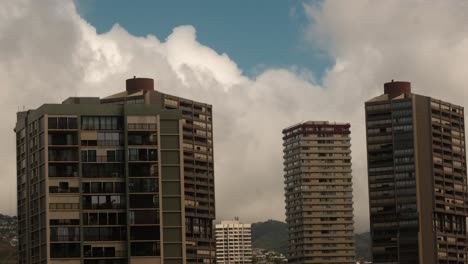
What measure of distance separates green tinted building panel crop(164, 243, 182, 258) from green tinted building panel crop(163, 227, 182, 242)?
0.72m

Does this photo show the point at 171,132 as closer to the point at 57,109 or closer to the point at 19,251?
the point at 57,109

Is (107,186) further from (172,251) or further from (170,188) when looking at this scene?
(172,251)

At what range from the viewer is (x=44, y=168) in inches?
6339

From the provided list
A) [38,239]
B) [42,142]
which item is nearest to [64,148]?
[42,142]

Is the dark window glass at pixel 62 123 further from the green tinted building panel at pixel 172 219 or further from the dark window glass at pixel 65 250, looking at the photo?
the green tinted building panel at pixel 172 219

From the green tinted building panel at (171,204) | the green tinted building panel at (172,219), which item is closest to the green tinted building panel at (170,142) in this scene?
the green tinted building panel at (171,204)

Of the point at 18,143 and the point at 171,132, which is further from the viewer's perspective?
the point at 18,143

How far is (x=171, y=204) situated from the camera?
16175 cm

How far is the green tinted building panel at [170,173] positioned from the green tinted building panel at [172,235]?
7.43 m

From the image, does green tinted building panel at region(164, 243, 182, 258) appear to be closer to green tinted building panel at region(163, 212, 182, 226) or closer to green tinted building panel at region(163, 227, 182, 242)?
green tinted building panel at region(163, 227, 182, 242)

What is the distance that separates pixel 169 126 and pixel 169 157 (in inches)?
187

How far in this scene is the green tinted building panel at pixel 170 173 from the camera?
16262 cm

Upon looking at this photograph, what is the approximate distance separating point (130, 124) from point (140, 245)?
17471mm

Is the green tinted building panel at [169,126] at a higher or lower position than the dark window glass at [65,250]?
higher
